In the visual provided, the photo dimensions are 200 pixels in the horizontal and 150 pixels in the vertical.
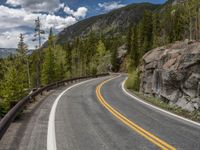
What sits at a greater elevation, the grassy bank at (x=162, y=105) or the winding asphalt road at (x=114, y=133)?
the winding asphalt road at (x=114, y=133)

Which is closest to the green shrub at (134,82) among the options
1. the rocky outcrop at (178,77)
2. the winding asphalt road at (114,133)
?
the rocky outcrop at (178,77)

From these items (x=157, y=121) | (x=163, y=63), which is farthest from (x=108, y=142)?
(x=163, y=63)

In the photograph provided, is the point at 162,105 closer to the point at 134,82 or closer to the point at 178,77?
the point at 178,77

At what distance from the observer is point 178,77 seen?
16.8 m

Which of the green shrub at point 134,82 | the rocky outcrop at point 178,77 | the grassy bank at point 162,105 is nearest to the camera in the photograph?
the grassy bank at point 162,105

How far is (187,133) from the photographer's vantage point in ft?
29.4

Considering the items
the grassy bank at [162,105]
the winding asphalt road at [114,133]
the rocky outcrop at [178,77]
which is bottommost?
the grassy bank at [162,105]

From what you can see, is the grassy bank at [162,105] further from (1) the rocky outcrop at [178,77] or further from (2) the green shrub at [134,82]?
(1) the rocky outcrop at [178,77]

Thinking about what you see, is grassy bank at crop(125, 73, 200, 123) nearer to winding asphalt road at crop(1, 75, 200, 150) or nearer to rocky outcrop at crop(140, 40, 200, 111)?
rocky outcrop at crop(140, 40, 200, 111)

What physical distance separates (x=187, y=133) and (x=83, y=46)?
102 metres

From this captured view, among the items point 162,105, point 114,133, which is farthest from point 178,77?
point 114,133

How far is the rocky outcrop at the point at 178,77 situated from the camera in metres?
15.0

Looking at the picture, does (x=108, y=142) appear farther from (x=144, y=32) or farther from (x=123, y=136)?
(x=144, y=32)

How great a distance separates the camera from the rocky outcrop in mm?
15008
